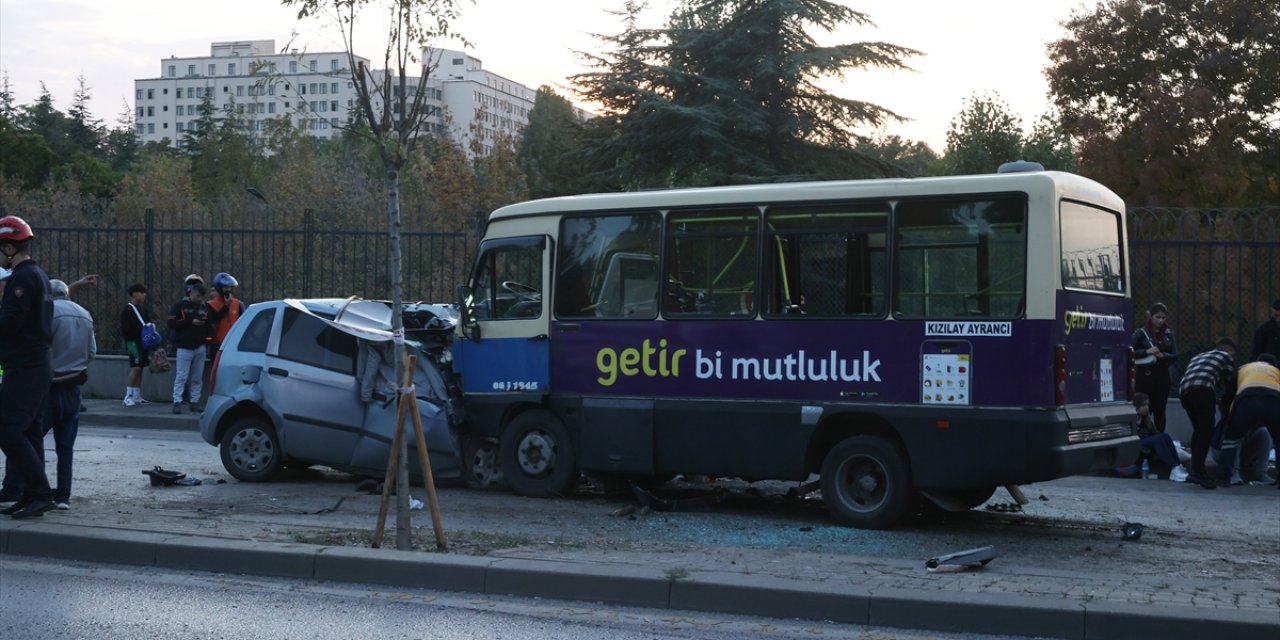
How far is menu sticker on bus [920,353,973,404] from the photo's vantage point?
9.74 meters

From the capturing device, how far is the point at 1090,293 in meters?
10.2

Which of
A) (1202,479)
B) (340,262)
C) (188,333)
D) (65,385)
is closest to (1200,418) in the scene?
(1202,479)

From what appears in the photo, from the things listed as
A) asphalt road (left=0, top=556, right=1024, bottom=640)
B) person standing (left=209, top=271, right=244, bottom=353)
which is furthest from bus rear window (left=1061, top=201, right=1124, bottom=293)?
person standing (left=209, top=271, right=244, bottom=353)

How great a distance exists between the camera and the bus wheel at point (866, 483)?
395 inches

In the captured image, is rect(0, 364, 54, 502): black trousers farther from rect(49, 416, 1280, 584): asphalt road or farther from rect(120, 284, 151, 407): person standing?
rect(120, 284, 151, 407): person standing

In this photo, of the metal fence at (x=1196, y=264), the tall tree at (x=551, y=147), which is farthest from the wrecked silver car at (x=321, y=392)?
the tall tree at (x=551, y=147)

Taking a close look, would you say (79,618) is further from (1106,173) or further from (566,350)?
(1106,173)

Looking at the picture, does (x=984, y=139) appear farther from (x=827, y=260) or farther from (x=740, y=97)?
(x=827, y=260)

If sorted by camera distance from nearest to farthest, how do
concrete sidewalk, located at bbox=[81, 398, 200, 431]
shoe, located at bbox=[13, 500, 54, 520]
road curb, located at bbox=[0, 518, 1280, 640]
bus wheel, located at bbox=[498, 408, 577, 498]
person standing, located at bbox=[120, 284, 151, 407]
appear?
1. road curb, located at bbox=[0, 518, 1280, 640]
2. shoe, located at bbox=[13, 500, 54, 520]
3. bus wheel, located at bbox=[498, 408, 577, 498]
4. concrete sidewalk, located at bbox=[81, 398, 200, 431]
5. person standing, located at bbox=[120, 284, 151, 407]

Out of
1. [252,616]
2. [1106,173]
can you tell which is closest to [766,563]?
[252,616]

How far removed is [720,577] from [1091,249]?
4.70 meters

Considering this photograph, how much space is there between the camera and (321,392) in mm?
12070

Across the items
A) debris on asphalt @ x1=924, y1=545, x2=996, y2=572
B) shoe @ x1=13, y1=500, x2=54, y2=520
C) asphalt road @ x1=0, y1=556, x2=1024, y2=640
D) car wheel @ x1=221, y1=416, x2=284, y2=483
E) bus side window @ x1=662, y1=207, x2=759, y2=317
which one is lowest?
asphalt road @ x1=0, y1=556, x2=1024, y2=640

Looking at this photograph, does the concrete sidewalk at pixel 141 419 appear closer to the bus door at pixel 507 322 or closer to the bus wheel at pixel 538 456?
the bus door at pixel 507 322
